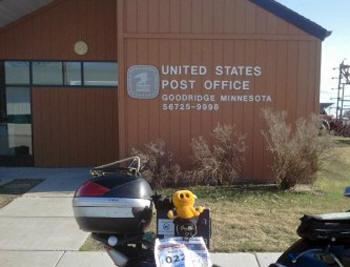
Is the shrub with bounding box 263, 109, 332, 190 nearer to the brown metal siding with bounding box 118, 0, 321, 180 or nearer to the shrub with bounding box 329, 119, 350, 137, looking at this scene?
the brown metal siding with bounding box 118, 0, 321, 180

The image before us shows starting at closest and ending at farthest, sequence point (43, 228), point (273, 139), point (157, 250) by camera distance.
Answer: point (157, 250) → point (43, 228) → point (273, 139)

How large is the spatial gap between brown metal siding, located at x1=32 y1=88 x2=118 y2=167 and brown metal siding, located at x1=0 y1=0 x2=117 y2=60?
960 millimetres

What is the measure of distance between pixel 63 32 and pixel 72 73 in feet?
3.44

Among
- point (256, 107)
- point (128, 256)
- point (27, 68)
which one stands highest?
point (27, 68)

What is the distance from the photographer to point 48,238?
18.1 ft

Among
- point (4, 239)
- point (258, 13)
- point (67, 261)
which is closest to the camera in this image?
point (67, 261)

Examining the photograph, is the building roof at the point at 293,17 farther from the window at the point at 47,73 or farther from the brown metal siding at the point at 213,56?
the window at the point at 47,73

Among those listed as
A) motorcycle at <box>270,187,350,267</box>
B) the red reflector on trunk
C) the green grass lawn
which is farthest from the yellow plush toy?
the green grass lawn

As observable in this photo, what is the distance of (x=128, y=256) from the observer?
2.80 m

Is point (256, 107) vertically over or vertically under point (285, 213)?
over

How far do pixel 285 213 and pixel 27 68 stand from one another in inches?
295

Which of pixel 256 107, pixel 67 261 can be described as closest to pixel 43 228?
pixel 67 261

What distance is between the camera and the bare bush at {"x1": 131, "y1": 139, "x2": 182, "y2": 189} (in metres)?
8.38

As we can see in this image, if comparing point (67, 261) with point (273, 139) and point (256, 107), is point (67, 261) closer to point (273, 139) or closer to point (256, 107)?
point (273, 139)
